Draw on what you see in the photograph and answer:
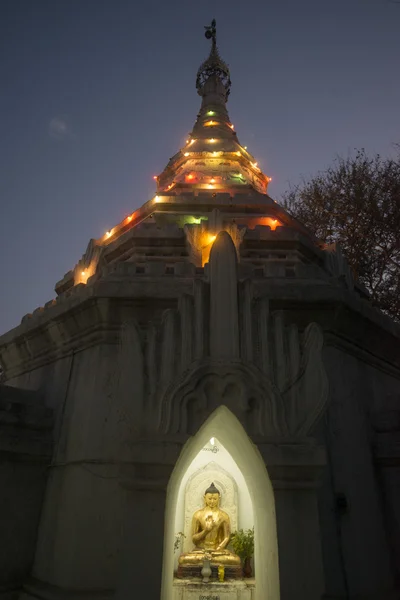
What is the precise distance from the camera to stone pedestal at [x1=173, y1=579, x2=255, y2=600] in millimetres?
7871

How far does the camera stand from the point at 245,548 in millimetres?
8742

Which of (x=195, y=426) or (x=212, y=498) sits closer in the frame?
(x=195, y=426)

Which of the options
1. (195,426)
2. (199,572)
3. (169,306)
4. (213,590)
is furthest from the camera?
(199,572)

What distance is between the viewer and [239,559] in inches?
336

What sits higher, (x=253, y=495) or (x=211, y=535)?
(x=253, y=495)

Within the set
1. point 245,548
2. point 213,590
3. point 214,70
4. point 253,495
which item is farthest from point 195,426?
point 214,70

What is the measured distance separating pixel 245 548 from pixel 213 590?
3.70 ft

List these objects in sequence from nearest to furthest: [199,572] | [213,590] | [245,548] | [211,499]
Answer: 1. [213,590]
2. [199,572]
3. [245,548]
4. [211,499]

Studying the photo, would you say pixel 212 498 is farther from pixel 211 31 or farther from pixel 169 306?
pixel 211 31

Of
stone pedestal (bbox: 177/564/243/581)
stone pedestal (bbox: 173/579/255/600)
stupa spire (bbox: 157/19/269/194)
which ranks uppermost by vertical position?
stupa spire (bbox: 157/19/269/194)

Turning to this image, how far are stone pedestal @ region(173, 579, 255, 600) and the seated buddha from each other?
0.46 m

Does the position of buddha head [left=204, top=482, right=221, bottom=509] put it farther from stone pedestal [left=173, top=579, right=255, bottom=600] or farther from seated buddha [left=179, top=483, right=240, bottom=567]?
stone pedestal [left=173, top=579, right=255, bottom=600]

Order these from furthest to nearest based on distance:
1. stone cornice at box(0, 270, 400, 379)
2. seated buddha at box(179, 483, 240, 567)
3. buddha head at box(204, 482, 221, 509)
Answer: buddha head at box(204, 482, 221, 509) < seated buddha at box(179, 483, 240, 567) < stone cornice at box(0, 270, 400, 379)

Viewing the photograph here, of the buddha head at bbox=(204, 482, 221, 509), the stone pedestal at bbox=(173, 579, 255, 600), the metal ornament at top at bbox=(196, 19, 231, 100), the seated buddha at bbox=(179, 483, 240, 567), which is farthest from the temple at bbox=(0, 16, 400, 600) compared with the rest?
the metal ornament at top at bbox=(196, 19, 231, 100)
